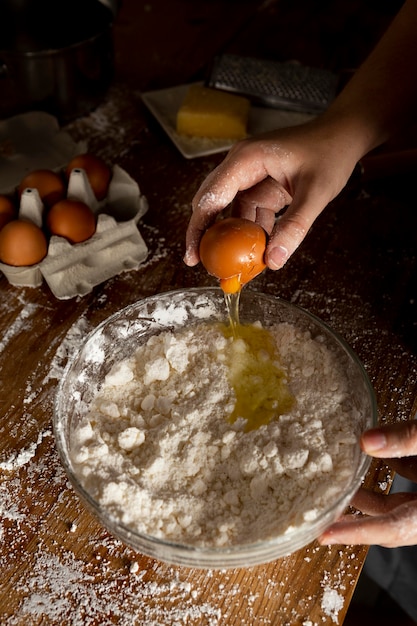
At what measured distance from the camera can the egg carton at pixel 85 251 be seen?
4.53 feet

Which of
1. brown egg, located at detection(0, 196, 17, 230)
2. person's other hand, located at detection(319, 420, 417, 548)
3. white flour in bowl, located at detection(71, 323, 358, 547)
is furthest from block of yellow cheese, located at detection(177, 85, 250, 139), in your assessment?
person's other hand, located at detection(319, 420, 417, 548)

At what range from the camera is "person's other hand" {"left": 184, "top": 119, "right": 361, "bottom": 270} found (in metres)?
1.13

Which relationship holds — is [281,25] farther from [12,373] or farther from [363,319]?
[12,373]

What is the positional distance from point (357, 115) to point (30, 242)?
77 centimetres

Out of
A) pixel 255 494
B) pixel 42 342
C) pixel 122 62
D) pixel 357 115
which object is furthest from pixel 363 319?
pixel 122 62

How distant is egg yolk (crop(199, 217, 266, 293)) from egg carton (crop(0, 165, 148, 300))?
37 cm

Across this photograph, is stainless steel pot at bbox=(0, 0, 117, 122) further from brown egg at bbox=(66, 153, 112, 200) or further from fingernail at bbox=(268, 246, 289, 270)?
fingernail at bbox=(268, 246, 289, 270)

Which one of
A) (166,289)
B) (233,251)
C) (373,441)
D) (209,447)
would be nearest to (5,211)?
(166,289)

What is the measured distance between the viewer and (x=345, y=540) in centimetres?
89

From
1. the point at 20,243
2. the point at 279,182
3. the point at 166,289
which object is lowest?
the point at 166,289

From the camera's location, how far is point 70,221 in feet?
4.57

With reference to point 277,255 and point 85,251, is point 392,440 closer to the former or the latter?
point 277,255

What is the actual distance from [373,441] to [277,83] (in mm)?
1400

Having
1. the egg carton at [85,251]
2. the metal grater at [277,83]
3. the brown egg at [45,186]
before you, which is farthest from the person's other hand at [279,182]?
the metal grater at [277,83]
